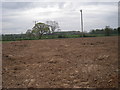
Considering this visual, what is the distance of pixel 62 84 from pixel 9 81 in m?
1.35

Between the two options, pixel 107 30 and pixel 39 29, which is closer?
pixel 107 30

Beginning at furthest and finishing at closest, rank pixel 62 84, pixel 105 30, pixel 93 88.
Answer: pixel 105 30, pixel 62 84, pixel 93 88

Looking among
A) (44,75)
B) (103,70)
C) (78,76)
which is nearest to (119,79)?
(103,70)

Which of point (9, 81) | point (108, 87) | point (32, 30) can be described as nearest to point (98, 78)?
point (108, 87)

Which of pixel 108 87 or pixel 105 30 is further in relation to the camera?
pixel 105 30

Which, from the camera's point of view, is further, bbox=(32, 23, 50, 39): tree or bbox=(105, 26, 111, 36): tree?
bbox=(32, 23, 50, 39): tree

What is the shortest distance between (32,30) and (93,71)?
28033 millimetres

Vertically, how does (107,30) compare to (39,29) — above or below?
below

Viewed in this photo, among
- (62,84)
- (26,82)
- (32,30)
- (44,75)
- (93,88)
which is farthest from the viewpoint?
(32,30)

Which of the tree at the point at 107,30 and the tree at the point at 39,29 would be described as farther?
the tree at the point at 39,29

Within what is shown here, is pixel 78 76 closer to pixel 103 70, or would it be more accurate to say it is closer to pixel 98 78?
pixel 98 78

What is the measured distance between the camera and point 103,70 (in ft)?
12.2

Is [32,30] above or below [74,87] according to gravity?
above

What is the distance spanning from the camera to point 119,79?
3.05 meters
